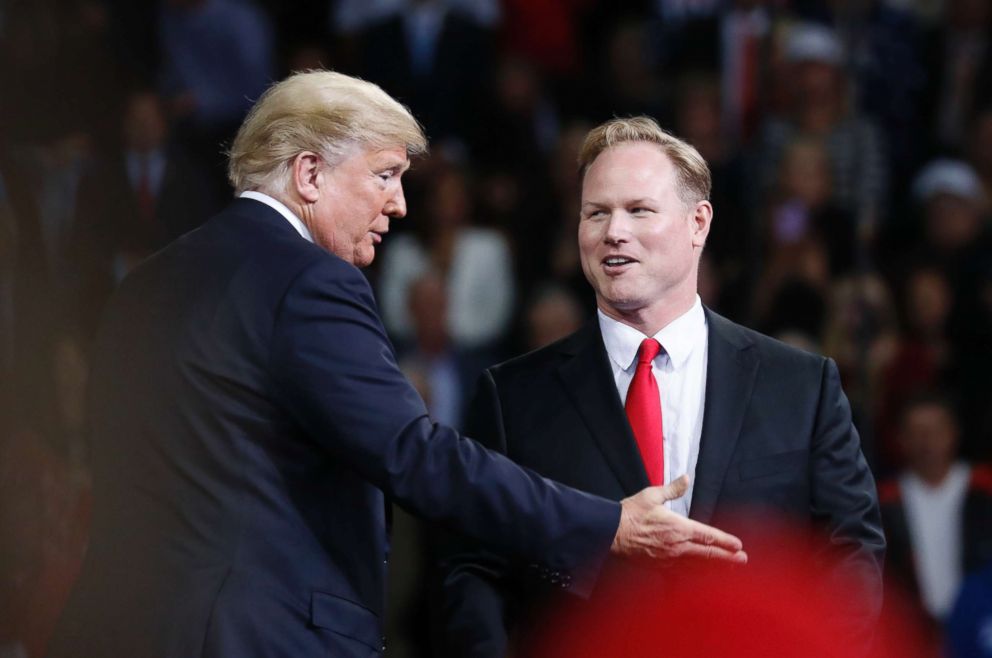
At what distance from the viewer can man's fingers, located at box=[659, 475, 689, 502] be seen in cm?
263

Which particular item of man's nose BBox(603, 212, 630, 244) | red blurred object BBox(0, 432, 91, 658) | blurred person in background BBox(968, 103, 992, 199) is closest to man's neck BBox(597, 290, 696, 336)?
man's nose BBox(603, 212, 630, 244)

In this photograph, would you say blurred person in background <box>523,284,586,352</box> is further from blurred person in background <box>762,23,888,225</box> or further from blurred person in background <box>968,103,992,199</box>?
blurred person in background <box>968,103,992,199</box>

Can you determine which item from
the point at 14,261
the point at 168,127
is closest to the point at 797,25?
Answer: the point at 168,127

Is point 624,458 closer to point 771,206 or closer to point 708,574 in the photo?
point 708,574

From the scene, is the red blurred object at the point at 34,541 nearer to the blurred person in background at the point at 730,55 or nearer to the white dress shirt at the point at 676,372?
the white dress shirt at the point at 676,372

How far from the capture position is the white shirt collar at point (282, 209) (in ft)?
9.03

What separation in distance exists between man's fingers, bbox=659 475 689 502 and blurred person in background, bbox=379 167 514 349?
3.72 meters

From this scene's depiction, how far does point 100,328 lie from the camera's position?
2742 mm

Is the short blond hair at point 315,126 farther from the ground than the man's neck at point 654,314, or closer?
farther from the ground

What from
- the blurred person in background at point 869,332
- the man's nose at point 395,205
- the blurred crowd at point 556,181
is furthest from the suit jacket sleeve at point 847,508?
the blurred person in background at point 869,332

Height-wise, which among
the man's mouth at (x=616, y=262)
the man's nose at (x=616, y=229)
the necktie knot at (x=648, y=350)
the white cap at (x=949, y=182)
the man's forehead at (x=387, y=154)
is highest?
the man's forehead at (x=387, y=154)

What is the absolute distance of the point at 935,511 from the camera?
5.49 meters

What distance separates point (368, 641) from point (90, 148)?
3.83 m

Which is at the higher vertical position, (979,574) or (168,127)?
(168,127)
